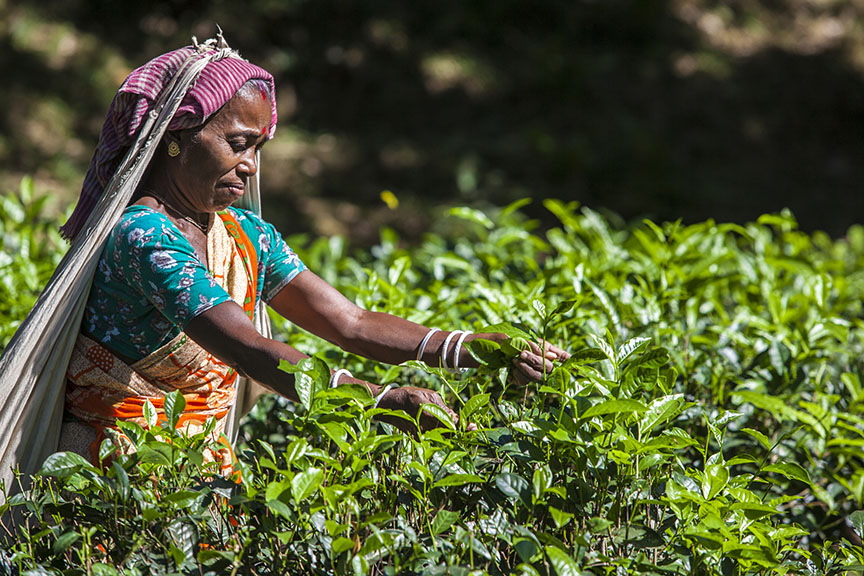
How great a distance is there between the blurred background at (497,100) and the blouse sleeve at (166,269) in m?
4.57

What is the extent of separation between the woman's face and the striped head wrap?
0.03 meters

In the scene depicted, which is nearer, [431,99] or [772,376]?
[772,376]

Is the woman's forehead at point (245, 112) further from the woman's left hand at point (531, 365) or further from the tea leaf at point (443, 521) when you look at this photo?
the tea leaf at point (443, 521)

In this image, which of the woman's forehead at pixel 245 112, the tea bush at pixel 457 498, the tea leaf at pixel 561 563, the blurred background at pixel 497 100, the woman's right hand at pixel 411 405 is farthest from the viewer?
the blurred background at pixel 497 100

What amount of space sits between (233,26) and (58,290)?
668 centimetres

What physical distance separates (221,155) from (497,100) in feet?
20.3

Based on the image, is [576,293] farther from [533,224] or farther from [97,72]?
[97,72]

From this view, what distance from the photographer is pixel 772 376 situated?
2891 mm

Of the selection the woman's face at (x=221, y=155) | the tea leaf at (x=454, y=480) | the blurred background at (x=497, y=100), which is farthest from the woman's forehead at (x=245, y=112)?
the blurred background at (x=497, y=100)

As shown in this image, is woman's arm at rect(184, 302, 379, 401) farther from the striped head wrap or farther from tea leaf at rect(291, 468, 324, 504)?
the striped head wrap

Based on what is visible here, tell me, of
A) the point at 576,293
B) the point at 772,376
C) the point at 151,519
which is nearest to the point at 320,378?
the point at 151,519

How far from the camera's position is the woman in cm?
201

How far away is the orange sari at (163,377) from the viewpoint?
7.20 feet

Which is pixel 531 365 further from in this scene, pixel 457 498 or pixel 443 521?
pixel 443 521
